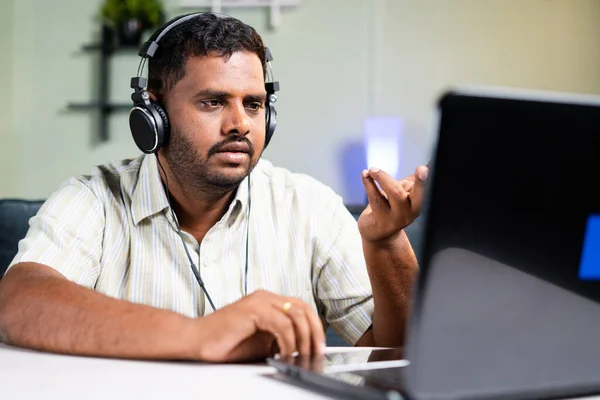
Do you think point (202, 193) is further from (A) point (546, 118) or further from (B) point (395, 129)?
(B) point (395, 129)

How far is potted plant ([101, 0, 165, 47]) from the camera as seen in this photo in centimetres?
345

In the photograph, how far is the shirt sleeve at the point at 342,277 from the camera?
143cm

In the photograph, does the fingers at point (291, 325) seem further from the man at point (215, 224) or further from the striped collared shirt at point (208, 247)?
the striped collared shirt at point (208, 247)

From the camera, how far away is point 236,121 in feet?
4.51

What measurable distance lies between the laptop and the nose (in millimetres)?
836

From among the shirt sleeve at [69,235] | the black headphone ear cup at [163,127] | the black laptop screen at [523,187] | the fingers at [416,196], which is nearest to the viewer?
the black laptop screen at [523,187]

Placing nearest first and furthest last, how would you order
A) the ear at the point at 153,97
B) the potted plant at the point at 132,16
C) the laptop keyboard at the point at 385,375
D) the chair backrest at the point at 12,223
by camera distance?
the laptop keyboard at the point at 385,375
the ear at the point at 153,97
the chair backrest at the point at 12,223
the potted plant at the point at 132,16

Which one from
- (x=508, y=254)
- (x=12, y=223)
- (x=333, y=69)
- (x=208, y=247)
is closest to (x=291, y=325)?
(x=508, y=254)

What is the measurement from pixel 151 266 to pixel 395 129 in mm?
2213

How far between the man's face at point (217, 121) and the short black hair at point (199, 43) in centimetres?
2

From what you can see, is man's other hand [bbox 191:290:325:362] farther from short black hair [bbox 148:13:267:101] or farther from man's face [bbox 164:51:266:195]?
short black hair [bbox 148:13:267:101]

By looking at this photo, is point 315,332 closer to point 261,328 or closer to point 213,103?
point 261,328

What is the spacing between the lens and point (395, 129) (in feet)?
11.2

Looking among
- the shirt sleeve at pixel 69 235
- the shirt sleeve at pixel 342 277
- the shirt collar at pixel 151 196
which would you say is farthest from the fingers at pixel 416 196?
the shirt sleeve at pixel 69 235
